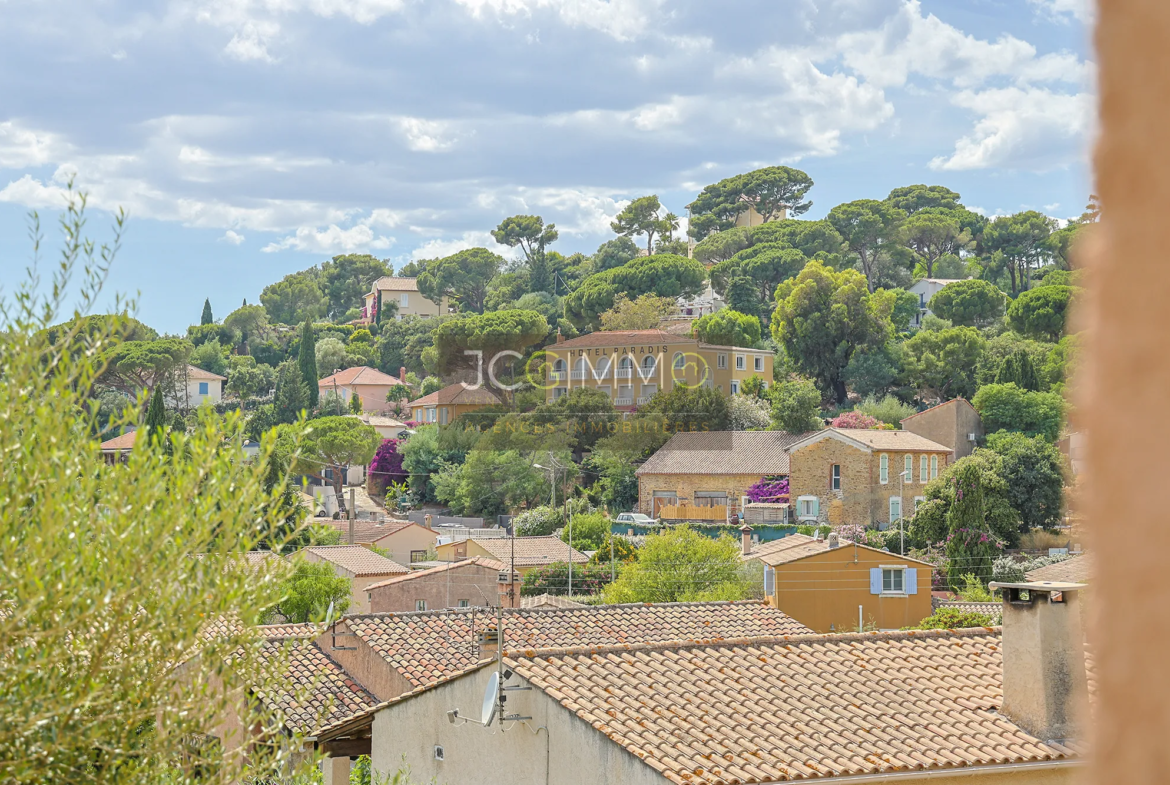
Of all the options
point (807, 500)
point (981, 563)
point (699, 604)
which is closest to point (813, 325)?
point (807, 500)

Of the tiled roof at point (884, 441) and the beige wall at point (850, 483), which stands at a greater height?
the tiled roof at point (884, 441)

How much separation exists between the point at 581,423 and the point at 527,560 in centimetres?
2386

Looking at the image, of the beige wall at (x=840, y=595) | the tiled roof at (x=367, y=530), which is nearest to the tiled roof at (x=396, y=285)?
the tiled roof at (x=367, y=530)

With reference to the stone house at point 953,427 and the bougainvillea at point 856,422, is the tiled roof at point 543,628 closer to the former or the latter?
the stone house at point 953,427

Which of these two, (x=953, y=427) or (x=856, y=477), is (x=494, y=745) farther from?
(x=953, y=427)

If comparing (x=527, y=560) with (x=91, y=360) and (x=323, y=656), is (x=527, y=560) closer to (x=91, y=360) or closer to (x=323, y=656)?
(x=323, y=656)

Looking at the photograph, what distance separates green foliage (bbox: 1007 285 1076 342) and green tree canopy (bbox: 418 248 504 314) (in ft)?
168

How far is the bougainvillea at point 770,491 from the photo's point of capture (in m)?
48.8

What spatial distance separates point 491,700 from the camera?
398 inches

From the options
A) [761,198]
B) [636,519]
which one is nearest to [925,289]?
[761,198]

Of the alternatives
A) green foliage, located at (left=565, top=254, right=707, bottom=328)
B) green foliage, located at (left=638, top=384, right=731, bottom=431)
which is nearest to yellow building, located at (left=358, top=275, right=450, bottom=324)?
green foliage, located at (left=565, top=254, right=707, bottom=328)

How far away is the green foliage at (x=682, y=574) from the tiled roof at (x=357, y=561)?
6515mm

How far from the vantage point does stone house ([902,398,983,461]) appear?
52459 millimetres

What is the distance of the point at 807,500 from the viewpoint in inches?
1853
